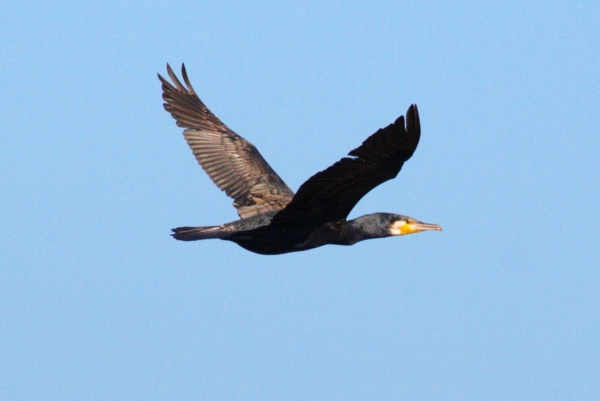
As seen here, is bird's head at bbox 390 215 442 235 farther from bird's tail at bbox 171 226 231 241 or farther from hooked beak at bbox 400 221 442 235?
bird's tail at bbox 171 226 231 241

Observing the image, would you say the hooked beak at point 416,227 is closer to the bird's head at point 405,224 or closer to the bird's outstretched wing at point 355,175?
the bird's head at point 405,224

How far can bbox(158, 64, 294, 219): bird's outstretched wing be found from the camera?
1364 cm

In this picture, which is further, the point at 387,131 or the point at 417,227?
the point at 417,227

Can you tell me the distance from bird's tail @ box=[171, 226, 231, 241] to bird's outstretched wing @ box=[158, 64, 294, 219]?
5.00ft

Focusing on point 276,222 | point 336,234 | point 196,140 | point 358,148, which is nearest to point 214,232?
point 276,222

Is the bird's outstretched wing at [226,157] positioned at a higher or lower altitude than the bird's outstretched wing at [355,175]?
higher

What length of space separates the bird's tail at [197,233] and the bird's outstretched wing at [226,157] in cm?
152

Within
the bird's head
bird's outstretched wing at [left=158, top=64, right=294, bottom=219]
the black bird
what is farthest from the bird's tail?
the bird's head

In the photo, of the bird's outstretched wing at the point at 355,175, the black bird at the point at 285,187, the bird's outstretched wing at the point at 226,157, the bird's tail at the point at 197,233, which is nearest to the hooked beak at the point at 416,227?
the black bird at the point at 285,187

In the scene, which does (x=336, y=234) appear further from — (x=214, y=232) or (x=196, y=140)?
(x=196, y=140)

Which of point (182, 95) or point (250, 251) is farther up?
point (182, 95)

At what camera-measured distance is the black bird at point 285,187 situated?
10.3 meters

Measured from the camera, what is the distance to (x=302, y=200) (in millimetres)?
11336

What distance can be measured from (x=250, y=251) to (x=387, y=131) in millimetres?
3065
